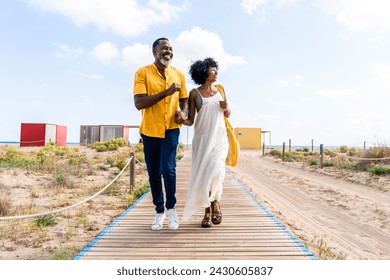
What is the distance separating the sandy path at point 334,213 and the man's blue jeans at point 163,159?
6.06ft

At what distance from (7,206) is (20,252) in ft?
8.41

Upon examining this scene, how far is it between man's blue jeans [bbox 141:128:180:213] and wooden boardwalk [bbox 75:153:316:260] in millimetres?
472

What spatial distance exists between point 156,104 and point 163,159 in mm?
599

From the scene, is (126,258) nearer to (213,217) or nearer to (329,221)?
(213,217)

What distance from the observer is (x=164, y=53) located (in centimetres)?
334

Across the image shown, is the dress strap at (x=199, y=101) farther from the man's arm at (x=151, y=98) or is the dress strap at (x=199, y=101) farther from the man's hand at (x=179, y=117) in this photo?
the man's arm at (x=151, y=98)

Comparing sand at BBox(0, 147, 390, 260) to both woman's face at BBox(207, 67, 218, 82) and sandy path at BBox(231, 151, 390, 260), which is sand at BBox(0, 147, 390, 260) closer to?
sandy path at BBox(231, 151, 390, 260)

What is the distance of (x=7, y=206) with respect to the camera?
19.1ft

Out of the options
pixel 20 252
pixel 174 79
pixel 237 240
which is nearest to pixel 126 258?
pixel 237 240

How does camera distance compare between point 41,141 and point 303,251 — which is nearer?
point 303,251

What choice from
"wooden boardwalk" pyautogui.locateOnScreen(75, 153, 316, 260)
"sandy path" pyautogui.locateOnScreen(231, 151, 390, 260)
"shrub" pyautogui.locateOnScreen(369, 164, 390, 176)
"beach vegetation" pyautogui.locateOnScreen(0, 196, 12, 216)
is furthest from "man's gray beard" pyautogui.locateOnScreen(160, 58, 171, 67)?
"shrub" pyautogui.locateOnScreen(369, 164, 390, 176)

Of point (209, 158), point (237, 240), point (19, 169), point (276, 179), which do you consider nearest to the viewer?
point (237, 240)

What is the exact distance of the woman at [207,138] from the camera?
3.54m

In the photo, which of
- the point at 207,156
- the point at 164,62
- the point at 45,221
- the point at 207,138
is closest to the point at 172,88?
the point at 164,62
